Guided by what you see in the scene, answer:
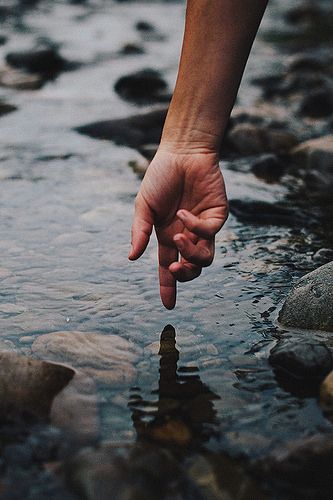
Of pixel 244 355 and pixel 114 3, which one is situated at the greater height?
pixel 244 355

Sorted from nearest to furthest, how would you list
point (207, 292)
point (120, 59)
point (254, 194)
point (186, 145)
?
point (186, 145) → point (207, 292) → point (254, 194) → point (120, 59)

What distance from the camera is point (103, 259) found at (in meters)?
2.99

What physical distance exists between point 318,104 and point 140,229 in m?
4.77

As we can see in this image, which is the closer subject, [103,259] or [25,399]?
[25,399]

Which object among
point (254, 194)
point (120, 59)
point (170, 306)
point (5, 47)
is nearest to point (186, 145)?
point (170, 306)

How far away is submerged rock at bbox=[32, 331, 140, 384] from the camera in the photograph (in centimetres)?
209

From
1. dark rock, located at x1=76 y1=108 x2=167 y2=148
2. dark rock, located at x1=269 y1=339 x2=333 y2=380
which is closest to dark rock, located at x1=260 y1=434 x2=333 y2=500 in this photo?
dark rock, located at x1=269 y1=339 x2=333 y2=380

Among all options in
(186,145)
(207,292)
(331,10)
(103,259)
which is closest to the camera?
(186,145)

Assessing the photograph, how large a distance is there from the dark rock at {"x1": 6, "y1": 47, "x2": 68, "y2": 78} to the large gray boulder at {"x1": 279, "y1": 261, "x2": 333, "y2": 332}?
638 cm

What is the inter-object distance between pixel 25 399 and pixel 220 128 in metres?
1.10

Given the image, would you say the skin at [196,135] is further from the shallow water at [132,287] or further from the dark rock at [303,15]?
the dark rock at [303,15]

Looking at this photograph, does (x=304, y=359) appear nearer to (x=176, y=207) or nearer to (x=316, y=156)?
(x=176, y=207)

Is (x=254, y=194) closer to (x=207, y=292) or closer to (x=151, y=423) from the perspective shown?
(x=207, y=292)

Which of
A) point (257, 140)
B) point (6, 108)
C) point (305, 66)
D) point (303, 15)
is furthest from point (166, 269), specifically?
point (303, 15)
